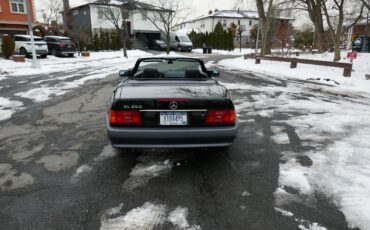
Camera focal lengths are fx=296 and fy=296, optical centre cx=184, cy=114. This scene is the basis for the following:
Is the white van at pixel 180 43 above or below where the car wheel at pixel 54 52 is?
above

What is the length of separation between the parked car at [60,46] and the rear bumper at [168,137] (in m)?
23.0

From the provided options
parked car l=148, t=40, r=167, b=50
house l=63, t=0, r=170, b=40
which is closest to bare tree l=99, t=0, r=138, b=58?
house l=63, t=0, r=170, b=40

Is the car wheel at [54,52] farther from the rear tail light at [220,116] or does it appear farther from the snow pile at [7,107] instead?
the rear tail light at [220,116]

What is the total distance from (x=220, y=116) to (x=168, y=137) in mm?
673

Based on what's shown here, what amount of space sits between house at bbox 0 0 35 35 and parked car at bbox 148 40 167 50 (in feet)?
53.7

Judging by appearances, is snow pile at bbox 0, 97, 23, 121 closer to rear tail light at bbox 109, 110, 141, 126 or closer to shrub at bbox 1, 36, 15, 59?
rear tail light at bbox 109, 110, 141, 126

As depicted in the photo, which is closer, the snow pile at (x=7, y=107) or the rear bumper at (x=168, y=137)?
the rear bumper at (x=168, y=137)

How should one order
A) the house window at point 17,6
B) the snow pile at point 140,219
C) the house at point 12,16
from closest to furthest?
the snow pile at point 140,219 < the house at point 12,16 < the house window at point 17,6

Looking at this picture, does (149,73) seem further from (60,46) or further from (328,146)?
(60,46)

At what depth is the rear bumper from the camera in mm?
3439

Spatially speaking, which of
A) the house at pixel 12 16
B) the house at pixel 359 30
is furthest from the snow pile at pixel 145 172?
the house at pixel 12 16

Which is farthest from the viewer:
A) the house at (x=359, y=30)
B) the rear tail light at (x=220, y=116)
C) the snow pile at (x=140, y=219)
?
the house at (x=359, y=30)

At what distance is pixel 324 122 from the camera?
5941 millimetres

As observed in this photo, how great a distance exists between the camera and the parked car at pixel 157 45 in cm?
3981
